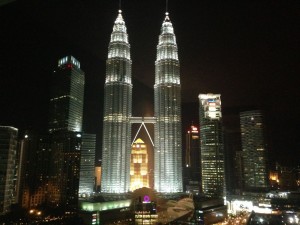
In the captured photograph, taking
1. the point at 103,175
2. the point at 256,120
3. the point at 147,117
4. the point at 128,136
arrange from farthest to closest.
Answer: the point at 256,120, the point at 147,117, the point at 128,136, the point at 103,175

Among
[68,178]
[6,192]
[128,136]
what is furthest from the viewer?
[128,136]

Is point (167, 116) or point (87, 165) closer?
point (167, 116)

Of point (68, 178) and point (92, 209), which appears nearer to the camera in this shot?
point (92, 209)

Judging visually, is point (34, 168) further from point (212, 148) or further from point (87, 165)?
point (212, 148)

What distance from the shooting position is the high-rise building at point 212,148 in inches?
2798

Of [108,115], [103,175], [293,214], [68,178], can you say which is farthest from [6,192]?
[293,214]

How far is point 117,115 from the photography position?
227 ft

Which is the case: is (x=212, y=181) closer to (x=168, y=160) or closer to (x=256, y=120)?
(x=168, y=160)

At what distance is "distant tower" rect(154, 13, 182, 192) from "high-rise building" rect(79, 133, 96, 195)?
17.3 metres

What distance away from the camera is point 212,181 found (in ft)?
235

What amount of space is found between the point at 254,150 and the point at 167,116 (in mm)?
37498

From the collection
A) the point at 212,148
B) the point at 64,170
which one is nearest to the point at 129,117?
the point at 64,170

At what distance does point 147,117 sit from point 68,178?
2639cm

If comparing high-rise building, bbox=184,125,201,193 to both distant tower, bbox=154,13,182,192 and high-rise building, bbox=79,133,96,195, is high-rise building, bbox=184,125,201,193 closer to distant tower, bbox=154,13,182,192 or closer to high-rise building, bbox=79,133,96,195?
distant tower, bbox=154,13,182,192
